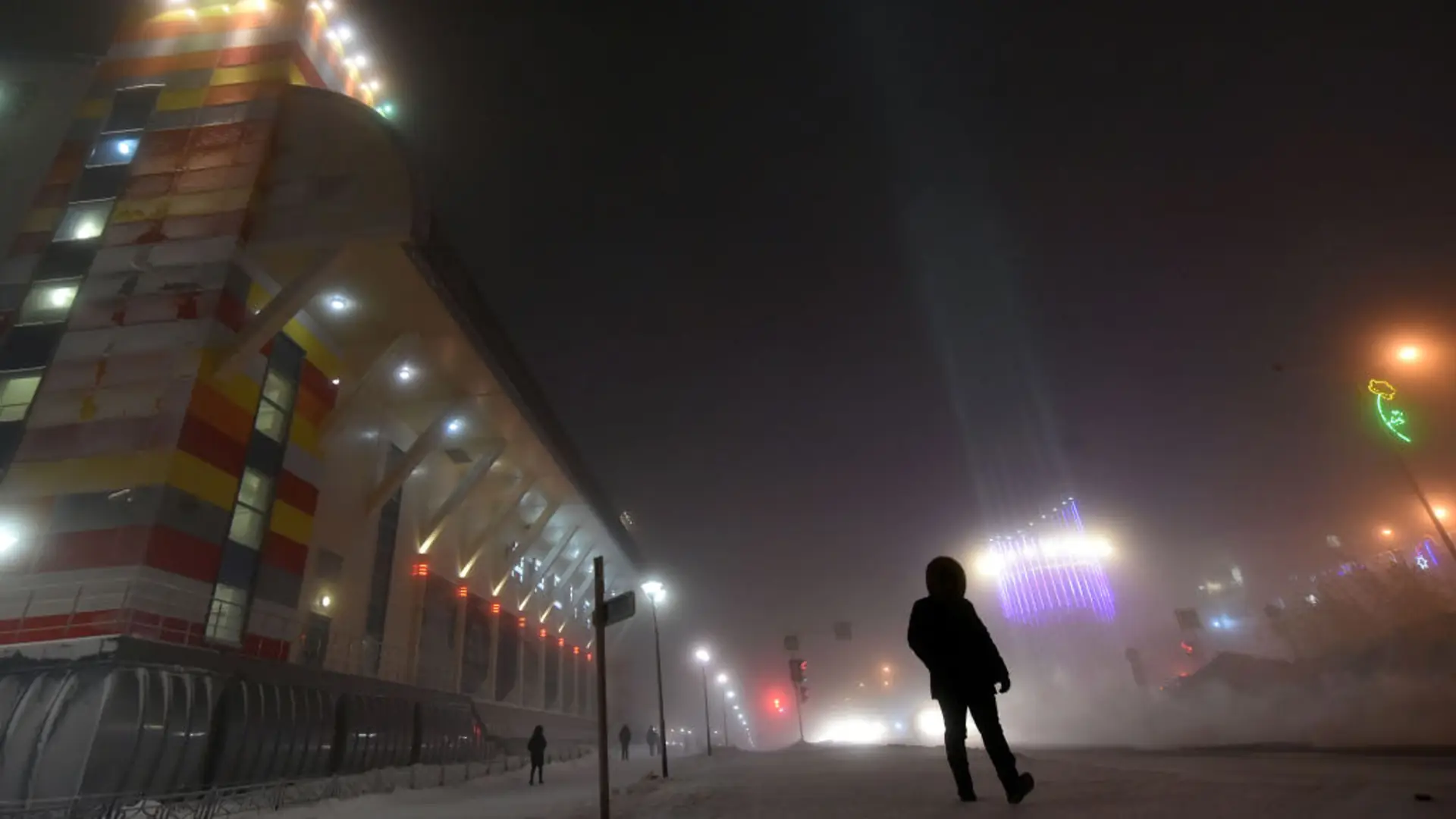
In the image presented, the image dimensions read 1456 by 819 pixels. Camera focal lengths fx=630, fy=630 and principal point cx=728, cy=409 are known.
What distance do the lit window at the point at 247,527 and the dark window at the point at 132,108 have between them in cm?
1321

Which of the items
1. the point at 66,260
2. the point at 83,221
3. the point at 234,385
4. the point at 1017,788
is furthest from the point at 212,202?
the point at 1017,788

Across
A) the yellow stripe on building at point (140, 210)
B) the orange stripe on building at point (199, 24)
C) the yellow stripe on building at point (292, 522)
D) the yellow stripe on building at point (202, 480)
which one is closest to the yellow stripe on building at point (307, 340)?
the yellow stripe on building at point (140, 210)

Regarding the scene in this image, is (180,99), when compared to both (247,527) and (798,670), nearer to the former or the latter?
(247,527)

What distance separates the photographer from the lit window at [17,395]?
16.4 meters

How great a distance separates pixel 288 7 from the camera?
23172mm

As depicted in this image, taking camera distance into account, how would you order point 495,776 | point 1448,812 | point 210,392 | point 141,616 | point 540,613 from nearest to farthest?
point 1448,812 < point 141,616 < point 210,392 < point 495,776 < point 540,613

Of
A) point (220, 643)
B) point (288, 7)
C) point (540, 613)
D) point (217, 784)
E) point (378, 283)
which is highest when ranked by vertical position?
point (288, 7)

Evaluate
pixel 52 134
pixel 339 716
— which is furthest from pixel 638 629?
pixel 52 134

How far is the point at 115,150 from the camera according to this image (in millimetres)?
19859

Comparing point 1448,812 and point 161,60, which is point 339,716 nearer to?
point 1448,812

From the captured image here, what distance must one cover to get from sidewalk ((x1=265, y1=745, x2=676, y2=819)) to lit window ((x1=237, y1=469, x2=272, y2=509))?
922 centimetres

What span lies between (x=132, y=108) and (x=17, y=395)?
34.1 ft

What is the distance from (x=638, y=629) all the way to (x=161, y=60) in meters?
61.2

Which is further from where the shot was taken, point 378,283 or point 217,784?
point 378,283
